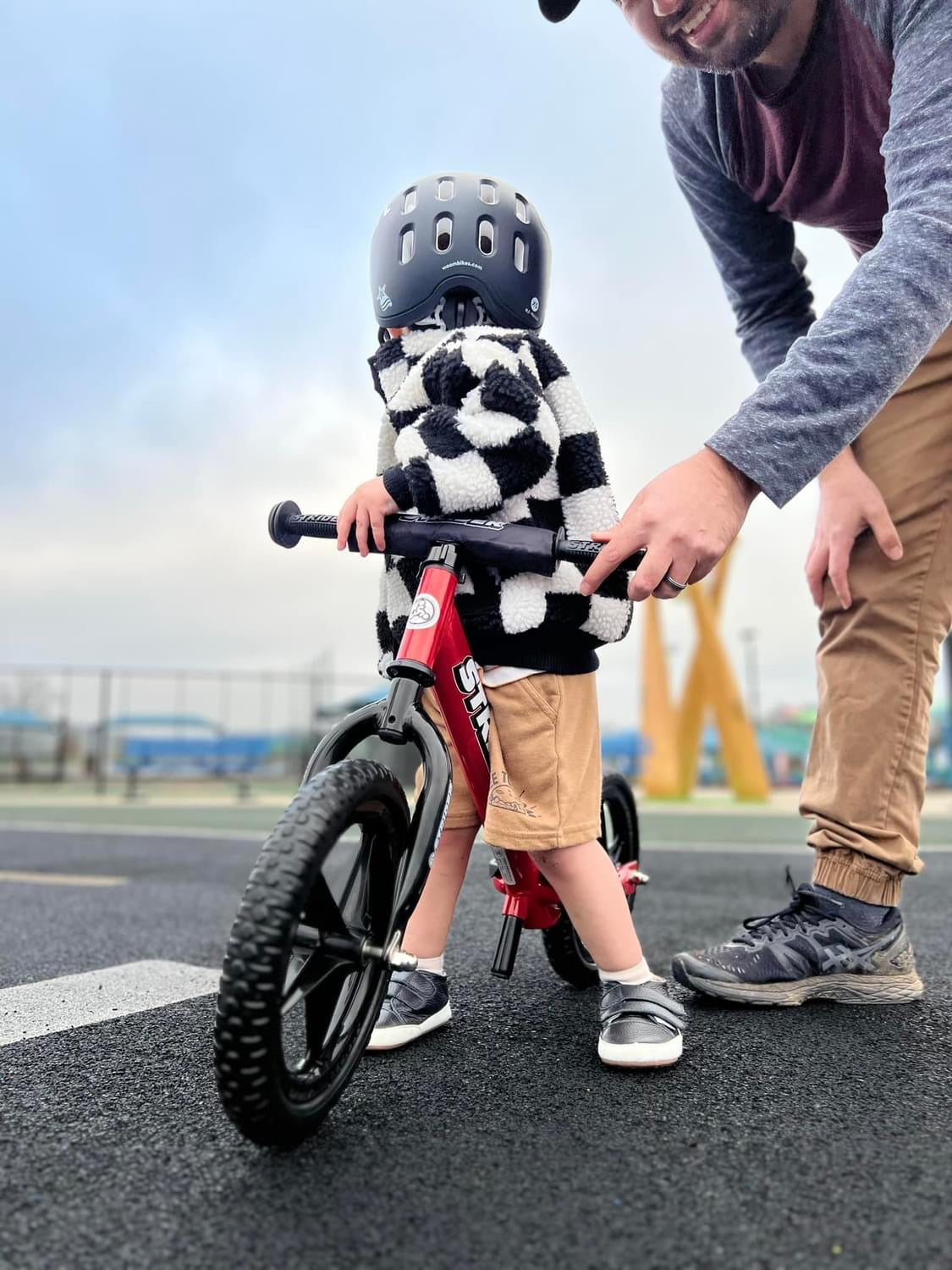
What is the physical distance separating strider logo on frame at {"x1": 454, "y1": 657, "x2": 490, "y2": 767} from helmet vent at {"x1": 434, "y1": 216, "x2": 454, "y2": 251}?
2.74 feet

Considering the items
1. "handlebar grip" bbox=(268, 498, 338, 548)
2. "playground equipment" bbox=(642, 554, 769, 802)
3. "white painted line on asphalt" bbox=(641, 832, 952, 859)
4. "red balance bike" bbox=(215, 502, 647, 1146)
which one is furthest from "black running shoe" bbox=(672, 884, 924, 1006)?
"playground equipment" bbox=(642, 554, 769, 802)

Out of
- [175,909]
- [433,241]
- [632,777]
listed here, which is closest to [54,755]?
[632,777]

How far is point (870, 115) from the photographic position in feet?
6.32

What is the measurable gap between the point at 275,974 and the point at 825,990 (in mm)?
1335

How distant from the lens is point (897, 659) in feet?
6.72

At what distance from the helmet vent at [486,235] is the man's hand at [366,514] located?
0.58 metres

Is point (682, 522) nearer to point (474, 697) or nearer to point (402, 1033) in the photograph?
point (474, 697)

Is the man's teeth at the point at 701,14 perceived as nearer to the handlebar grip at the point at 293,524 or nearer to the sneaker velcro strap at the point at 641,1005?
the handlebar grip at the point at 293,524

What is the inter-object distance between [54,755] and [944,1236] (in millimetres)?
20854

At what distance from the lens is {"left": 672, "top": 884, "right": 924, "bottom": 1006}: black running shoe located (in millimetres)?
1988

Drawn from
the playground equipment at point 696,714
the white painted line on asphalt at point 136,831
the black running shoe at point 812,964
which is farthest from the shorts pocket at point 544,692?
the playground equipment at point 696,714

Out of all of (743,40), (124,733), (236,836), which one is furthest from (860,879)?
(124,733)

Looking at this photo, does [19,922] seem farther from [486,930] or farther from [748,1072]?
[748,1072]

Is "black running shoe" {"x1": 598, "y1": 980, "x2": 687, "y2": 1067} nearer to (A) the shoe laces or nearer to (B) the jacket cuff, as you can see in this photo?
(A) the shoe laces
